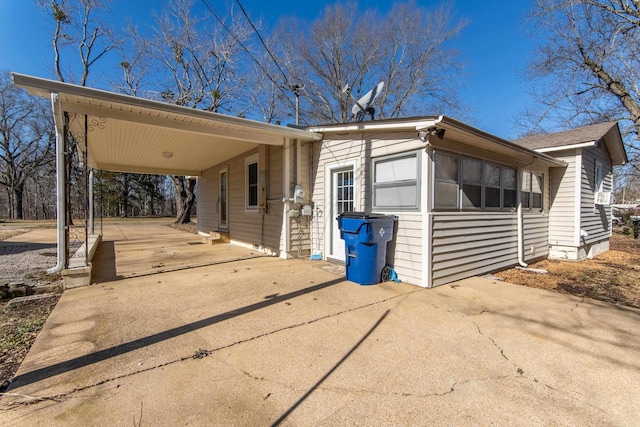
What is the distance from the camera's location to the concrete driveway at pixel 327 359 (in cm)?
189

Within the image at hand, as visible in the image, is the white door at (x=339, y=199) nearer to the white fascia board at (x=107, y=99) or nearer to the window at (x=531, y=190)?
the white fascia board at (x=107, y=99)

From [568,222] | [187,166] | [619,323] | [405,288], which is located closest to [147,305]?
[405,288]

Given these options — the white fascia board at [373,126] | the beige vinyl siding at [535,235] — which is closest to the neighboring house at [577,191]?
the beige vinyl siding at [535,235]

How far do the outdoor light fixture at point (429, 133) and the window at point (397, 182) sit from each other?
287 mm

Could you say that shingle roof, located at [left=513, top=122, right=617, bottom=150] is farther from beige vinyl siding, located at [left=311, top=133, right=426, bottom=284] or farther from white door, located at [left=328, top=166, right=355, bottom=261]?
white door, located at [left=328, top=166, right=355, bottom=261]

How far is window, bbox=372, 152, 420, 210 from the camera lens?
4809 mm

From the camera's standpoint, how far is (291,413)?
1.87 m

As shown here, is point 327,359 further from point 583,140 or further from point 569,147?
point 583,140

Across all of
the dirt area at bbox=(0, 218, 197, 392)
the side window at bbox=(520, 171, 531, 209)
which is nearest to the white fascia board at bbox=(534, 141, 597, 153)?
the side window at bbox=(520, 171, 531, 209)

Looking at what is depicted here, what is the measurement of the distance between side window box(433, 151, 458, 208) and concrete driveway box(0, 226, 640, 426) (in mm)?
1468

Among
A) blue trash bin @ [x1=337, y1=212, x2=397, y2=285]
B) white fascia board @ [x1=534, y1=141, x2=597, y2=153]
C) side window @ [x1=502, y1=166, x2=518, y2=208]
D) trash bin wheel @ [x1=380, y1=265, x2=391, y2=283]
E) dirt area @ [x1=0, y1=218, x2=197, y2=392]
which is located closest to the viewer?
dirt area @ [x1=0, y1=218, x2=197, y2=392]

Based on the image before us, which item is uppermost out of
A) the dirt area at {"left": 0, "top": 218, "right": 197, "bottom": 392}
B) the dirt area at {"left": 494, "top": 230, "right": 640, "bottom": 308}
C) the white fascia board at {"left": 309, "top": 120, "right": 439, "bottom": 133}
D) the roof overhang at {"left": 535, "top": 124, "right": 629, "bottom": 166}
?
the roof overhang at {"left": 535, "top": 124, "right": 629, "bottom": 166}

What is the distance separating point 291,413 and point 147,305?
2.72m

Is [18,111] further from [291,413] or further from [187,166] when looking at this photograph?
[291,413]
